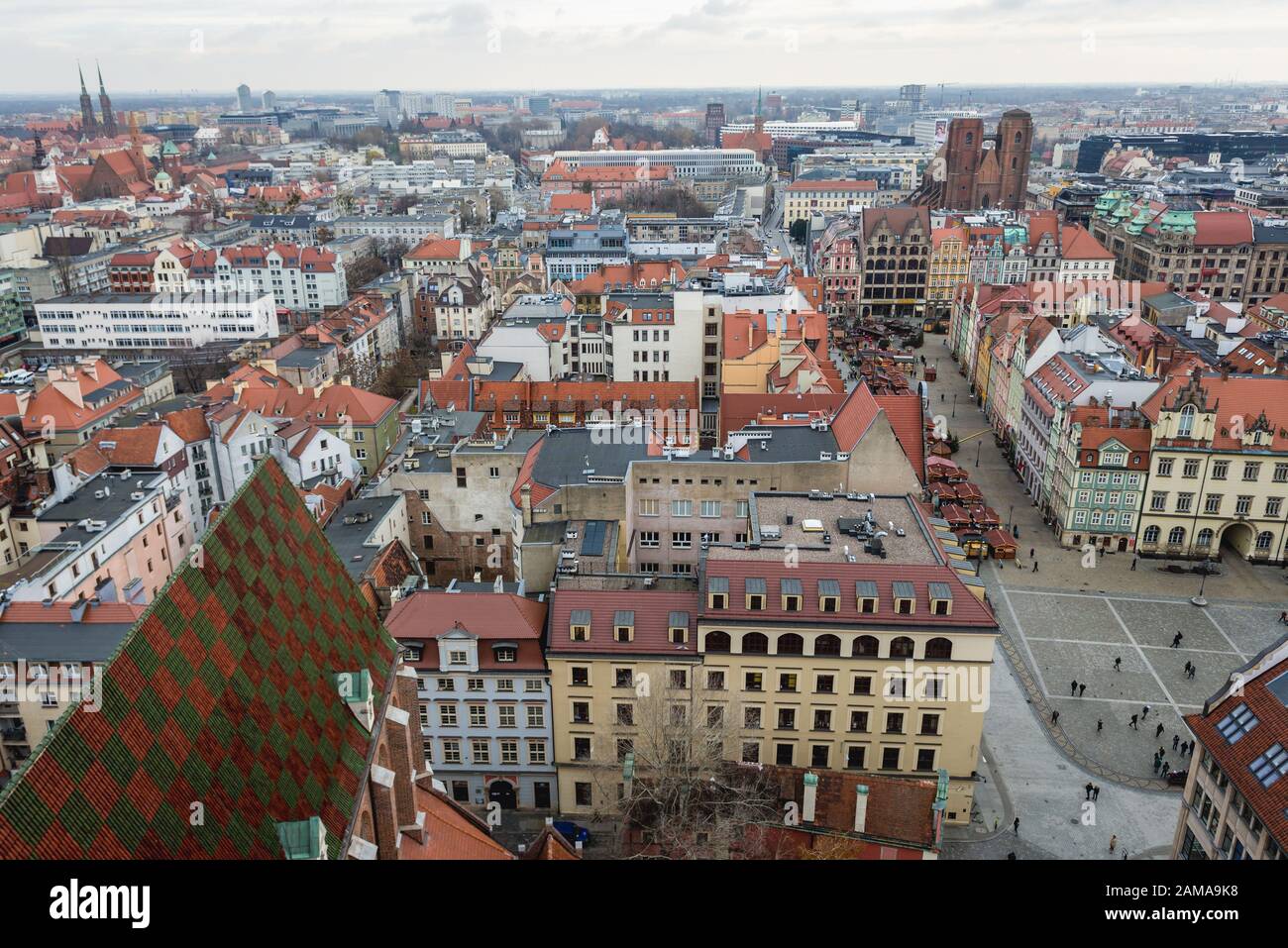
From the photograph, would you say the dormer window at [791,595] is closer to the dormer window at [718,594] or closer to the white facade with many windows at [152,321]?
the dormer window at [718,594]

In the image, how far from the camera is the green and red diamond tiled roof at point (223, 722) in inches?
604

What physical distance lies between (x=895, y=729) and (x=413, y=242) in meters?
156

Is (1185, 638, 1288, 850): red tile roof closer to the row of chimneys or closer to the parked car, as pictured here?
the row of chimneys

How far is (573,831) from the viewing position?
42469 mm

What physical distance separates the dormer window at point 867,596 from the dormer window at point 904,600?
0.81 metres

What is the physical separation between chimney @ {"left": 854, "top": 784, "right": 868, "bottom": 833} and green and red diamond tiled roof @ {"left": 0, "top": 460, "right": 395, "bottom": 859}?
58.1ft

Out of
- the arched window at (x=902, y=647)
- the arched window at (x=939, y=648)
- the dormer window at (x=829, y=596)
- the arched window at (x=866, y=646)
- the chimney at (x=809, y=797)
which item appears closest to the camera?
the chimney at (x=809, y=797)

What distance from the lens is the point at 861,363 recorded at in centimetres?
11112

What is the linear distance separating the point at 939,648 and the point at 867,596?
402cm

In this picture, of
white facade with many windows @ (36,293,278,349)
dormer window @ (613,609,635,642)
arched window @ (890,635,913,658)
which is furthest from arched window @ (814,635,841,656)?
white facade with many windows @ (36,293,278,349)

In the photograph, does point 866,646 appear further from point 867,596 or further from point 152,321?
point 152,321

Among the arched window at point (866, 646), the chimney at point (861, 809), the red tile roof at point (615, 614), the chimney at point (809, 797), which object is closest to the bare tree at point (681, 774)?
the chimney at point (809, 797)

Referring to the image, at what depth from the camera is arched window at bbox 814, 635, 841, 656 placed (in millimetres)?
40438

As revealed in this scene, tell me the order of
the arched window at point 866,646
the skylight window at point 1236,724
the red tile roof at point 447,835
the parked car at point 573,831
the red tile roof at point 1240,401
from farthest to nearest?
the red tile roof at point 1240,401 < the parked car at point 573,831 < the arched window at point 866,646 < the skylight window at point 1236,724 < the red tile roof at point 447,835
